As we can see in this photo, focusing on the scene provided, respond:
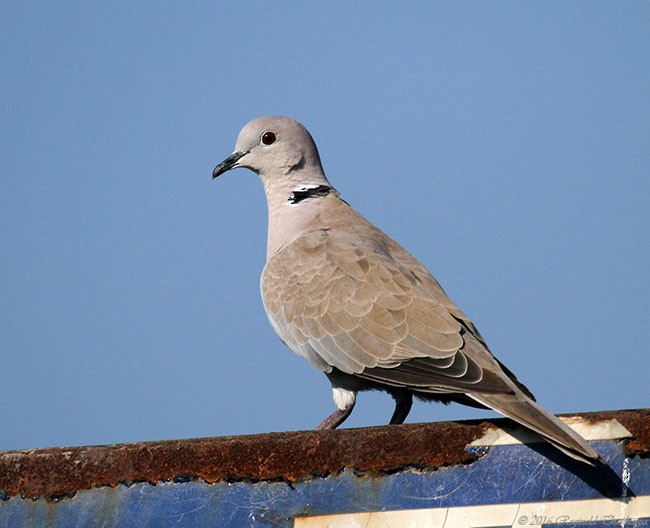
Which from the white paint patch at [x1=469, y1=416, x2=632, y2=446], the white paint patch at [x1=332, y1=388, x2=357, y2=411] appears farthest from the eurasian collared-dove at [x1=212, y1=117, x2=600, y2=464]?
the white paint patch at [x1=469, y1=416, x2=632, y2=446]

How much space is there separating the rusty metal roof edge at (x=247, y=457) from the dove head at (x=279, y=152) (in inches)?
152

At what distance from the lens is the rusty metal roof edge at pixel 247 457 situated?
280 centimetres

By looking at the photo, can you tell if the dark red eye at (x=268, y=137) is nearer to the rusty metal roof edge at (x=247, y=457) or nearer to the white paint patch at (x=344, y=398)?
the white paint patch at (x=344, y=398)

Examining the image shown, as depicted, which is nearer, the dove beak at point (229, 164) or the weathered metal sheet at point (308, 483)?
the weathered metal sheet at point (308, 483)

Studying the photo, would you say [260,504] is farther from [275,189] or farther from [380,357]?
[275,189]

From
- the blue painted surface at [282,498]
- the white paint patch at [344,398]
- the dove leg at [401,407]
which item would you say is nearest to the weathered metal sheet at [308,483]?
the blue painted surface at [282,498]

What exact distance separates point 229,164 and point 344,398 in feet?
7.41

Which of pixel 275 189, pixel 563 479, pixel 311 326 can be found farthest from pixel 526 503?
pixel 275 189

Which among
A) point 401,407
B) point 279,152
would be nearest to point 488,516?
point 401,407

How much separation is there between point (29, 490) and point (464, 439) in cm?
126

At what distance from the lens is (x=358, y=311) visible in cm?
496

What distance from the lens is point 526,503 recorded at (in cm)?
279

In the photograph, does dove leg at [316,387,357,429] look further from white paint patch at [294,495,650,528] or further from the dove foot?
white paint patch at [294,495,650,528]

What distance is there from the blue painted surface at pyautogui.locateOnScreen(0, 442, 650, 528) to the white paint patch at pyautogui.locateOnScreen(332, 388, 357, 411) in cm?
242
